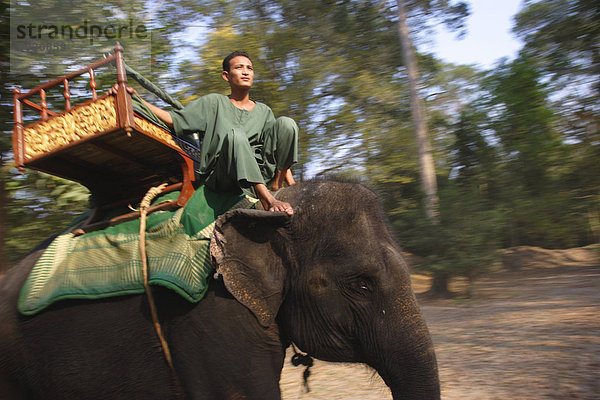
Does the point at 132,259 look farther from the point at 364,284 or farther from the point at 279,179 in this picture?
the point at 364,284

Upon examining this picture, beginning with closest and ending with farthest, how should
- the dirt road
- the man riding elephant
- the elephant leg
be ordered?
the man riding elephant, the elephant leg, the dirt road

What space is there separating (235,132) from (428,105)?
54.1ft

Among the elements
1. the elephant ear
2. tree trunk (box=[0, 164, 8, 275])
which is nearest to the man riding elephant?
the elephant ear

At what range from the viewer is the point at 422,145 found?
1377 centimetres

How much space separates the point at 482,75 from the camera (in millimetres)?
17672

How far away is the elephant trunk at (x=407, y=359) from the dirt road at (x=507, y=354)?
29 centimetres

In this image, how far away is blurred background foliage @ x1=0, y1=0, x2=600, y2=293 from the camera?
41.4ft

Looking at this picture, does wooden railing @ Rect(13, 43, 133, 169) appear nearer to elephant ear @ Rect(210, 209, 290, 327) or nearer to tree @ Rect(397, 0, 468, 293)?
elephant ear @ Rect(210, 209, 290, 327)

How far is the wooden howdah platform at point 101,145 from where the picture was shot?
2.49m

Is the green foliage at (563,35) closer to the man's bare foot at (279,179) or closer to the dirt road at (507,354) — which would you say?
the dirt road at (507,354)

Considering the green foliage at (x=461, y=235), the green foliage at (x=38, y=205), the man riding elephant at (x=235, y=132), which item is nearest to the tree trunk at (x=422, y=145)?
the green foliage at (x=461, y=235)

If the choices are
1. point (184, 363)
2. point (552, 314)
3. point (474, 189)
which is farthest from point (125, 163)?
point (474, 189)

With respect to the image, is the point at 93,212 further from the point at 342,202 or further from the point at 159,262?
the point at 342,202

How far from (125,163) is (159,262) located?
0.83m
